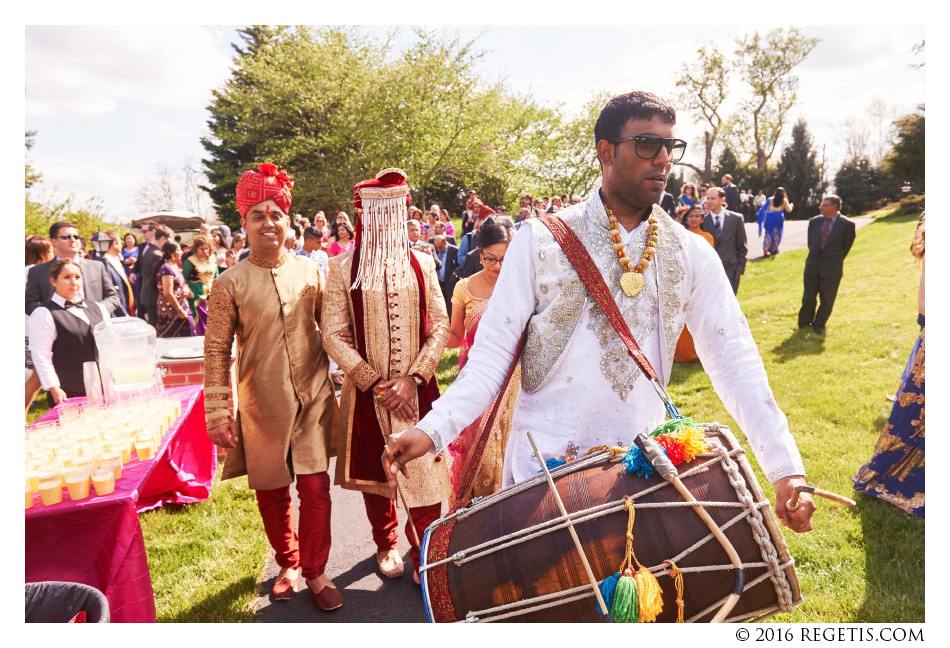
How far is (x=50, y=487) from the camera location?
2.53 metres

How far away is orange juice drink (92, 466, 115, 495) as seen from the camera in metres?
2.64

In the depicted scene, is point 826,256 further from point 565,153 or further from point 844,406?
point 565,153

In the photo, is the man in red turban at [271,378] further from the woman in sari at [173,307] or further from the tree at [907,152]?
the tree at [907,152]

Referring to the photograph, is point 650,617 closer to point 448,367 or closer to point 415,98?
point 448,367

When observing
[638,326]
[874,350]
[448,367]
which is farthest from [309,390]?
[874,350]

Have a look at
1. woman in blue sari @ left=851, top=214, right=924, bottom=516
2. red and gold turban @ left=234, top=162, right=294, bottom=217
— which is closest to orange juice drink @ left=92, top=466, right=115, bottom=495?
red and gold turban @ left=234, top=162, right=294, bottom=217

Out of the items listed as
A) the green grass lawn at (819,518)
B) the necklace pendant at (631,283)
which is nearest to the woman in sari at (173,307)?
the green grass lawn at (819,518)

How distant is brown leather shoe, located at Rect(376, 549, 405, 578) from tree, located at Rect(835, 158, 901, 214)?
101ft

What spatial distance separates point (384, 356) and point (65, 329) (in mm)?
3355

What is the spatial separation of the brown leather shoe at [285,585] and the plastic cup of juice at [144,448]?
1028 millimetres

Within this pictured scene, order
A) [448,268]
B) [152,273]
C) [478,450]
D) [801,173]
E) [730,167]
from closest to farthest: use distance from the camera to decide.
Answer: [478,450] < [152,273] < [448,268] < [801,173] < [730,167]

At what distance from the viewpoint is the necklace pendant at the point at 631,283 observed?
183cm

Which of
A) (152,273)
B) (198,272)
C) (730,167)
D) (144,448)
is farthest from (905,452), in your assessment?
(730,167)

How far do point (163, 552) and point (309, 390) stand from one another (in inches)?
64.1
